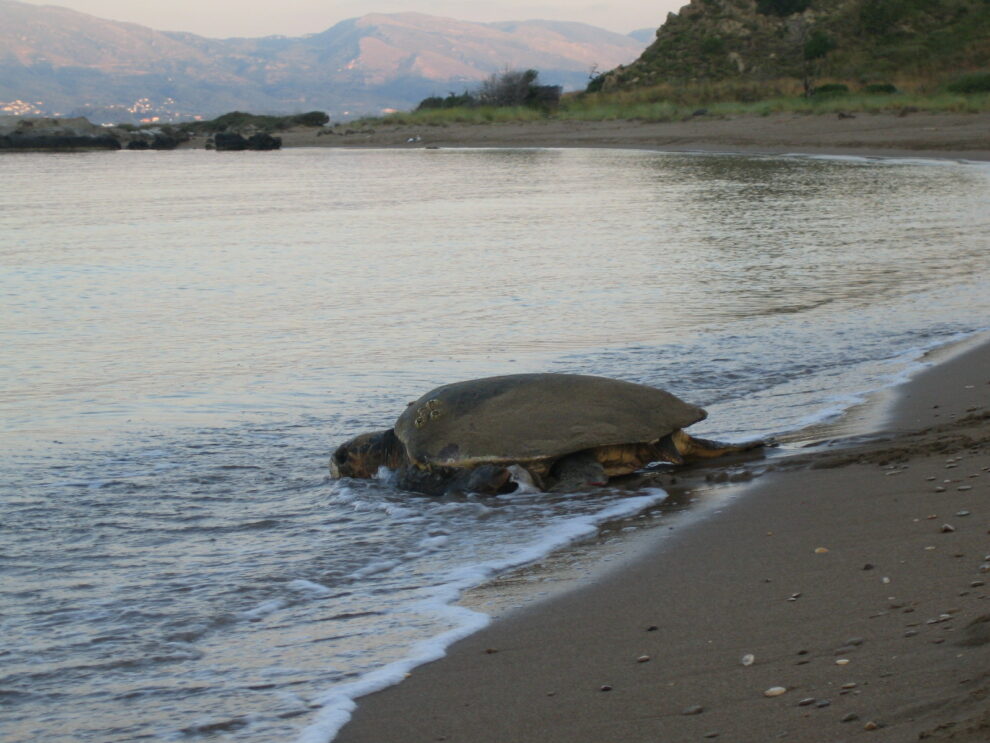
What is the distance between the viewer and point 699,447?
17.5 ft

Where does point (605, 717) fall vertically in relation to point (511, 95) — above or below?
below

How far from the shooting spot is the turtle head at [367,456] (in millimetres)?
5328

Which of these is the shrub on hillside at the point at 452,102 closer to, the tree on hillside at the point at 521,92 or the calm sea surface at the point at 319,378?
the tree on hillside at the point at 521,92

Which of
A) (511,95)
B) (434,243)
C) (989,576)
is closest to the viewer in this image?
(989,576)

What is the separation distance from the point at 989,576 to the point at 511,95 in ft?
191

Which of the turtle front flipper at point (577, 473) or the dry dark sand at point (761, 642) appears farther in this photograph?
the turtle front flipper at point (577, 473)

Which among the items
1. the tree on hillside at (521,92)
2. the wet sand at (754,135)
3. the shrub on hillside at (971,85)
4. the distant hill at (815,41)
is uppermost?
the distant hill at (815,41)

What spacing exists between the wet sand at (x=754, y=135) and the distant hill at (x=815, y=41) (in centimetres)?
1254

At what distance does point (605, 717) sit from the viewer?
8.52ft

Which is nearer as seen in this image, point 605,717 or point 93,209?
point 605,717

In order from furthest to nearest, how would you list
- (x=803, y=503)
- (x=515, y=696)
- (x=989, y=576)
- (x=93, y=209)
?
(x=93, y=209)
(x=803, y=503)
(x=989, y=576)
(x=515, y=696)

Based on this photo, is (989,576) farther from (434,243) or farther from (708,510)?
(434,243)

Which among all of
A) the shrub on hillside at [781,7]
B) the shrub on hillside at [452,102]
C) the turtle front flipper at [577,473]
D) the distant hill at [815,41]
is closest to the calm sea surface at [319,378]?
the turtle front flipper at [577,473]

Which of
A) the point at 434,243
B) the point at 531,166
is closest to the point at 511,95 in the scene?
the point at 531,166
